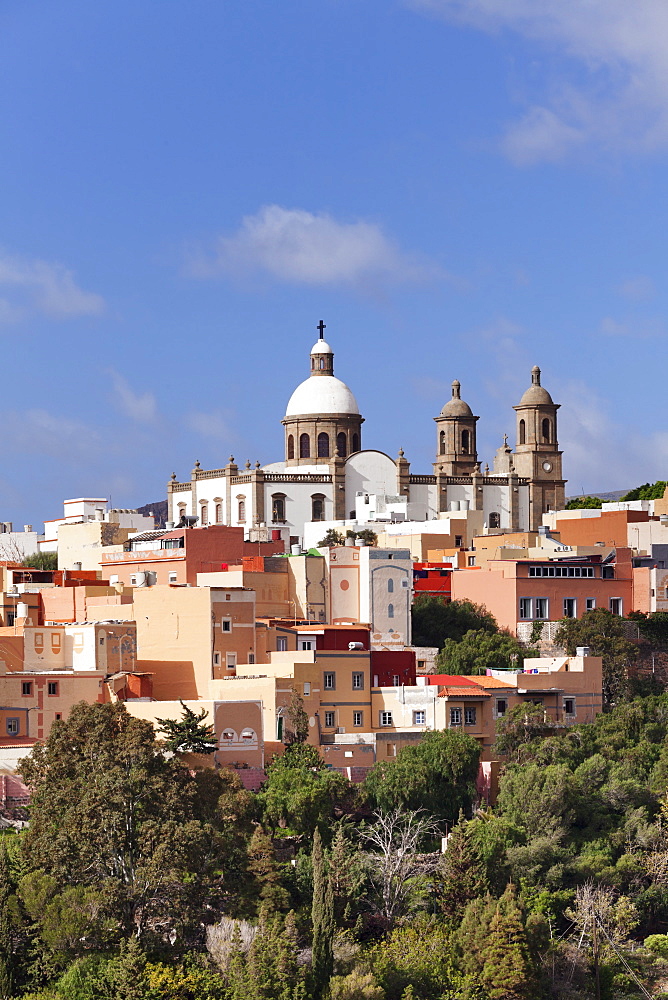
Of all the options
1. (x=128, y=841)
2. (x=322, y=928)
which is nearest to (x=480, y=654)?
(x=322, y=928)

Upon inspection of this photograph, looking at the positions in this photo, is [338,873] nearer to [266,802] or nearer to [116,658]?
[266,802]

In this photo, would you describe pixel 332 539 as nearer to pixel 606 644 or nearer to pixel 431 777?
pixel 606 644

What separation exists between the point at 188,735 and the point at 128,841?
12.7 feet

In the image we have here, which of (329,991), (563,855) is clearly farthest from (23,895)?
(563,855)

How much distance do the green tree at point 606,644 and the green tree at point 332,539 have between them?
1077 cm

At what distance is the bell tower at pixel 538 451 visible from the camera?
257 ft

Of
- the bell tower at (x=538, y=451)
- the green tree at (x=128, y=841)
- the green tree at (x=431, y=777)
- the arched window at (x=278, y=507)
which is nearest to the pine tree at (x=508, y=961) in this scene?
the green tree at (x=128, y=841)

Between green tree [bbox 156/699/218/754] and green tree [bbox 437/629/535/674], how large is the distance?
1112 centimetres

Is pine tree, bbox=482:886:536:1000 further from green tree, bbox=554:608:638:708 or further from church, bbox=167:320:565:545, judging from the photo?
church, bbox=167:320:565:545

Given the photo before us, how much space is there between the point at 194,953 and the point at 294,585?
18087 mm

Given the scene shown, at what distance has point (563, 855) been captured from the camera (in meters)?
44.4

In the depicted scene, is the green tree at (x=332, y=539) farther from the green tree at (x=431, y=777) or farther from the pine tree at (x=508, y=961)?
the pine tree at (x=508, y=961)

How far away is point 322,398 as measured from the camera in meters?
79.1

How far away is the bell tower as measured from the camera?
78375mm
